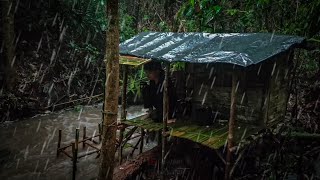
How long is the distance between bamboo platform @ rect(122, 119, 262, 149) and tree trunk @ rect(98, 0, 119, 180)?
2.46 meters

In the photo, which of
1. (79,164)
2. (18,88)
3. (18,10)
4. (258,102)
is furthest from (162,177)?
(18,10)

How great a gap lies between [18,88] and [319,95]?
15.9 meters

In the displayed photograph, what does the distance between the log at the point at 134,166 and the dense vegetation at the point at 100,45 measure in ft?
10.6

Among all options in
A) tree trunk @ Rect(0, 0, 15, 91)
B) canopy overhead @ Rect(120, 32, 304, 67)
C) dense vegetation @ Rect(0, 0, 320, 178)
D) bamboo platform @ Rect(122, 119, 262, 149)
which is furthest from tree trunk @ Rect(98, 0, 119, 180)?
tree trunk @ Rect(0, 0, 15, 91)

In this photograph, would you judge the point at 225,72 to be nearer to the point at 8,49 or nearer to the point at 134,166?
the point at 134,166

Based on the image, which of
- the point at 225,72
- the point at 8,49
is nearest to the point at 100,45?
the point at 8,49

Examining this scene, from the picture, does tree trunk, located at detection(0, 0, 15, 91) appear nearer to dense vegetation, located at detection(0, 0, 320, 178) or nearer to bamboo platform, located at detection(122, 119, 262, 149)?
dense vegetation, located at detection(0, 0, 320, 178)

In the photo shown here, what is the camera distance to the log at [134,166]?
939cm

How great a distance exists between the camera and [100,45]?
2522 centimetres

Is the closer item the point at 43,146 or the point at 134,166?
the point at 134,166

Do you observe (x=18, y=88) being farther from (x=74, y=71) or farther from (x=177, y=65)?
(x=177, y=65)

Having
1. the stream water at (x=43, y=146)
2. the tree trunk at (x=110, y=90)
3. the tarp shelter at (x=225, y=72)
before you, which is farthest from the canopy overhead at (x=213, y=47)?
the stream water at (x=43, y=146)

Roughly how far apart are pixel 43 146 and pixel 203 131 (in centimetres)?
849

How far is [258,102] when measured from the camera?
9.54 m
